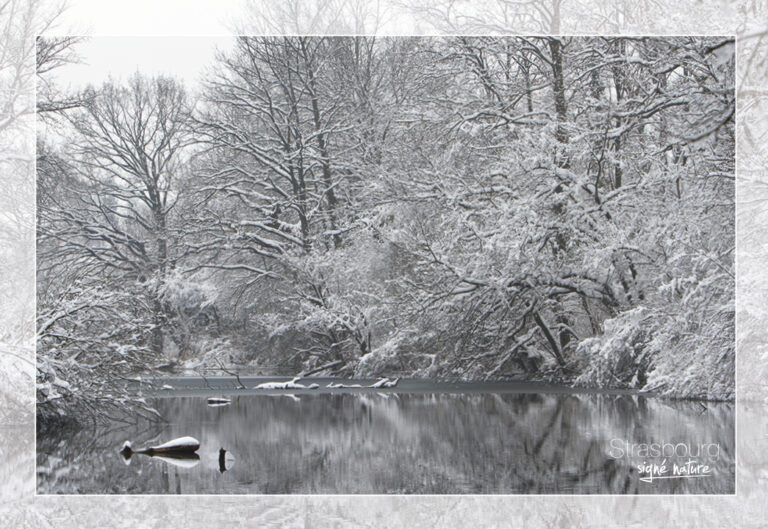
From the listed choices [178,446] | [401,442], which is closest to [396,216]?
[401,442]

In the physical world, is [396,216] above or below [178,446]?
above

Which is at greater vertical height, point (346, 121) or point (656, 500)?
point (346, 121)

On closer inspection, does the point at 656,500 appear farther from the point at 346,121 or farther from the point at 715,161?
the point at 346,121

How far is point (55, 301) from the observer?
784 centimetres

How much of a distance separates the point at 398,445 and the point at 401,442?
0.15 feet

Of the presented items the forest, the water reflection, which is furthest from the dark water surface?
the forest

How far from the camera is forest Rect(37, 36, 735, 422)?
7.82 m

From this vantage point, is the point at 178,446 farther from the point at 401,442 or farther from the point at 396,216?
the point at 396,216

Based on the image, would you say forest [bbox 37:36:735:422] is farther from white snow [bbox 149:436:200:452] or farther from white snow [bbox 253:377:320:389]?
white snow [bbox 149:436:200:452]

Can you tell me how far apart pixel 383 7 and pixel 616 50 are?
173 centimetres

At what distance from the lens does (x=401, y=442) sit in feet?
24.1

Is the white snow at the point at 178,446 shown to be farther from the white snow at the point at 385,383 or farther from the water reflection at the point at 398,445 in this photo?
the white snow at the point at 385,383

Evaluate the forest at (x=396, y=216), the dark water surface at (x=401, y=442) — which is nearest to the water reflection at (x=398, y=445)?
the dark water surface at (x=401, y=442)

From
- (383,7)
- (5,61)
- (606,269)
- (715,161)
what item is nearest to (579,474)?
(606,269)
